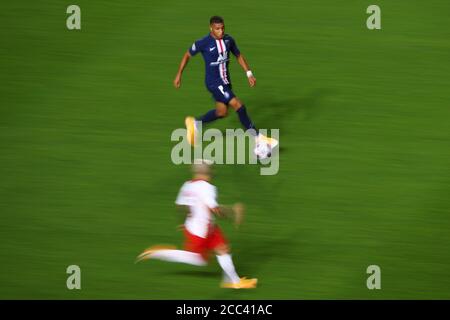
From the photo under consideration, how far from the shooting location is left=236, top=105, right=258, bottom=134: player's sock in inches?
593

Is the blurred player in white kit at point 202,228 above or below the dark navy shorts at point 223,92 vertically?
below

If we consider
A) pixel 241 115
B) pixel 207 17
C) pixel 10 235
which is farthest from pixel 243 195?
pixel 207 17

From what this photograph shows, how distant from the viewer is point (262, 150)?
1520 cm

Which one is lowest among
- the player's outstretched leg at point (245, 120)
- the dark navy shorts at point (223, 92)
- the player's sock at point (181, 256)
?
the player's sock at point (181, 256)

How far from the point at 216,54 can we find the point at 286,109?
82.3 inches

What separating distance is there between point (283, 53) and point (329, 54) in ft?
2.66

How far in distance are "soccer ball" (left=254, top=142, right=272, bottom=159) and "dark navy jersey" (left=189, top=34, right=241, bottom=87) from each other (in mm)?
1042

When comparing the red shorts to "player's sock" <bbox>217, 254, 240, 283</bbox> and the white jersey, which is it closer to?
the white jersey

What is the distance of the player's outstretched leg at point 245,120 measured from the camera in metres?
15.0

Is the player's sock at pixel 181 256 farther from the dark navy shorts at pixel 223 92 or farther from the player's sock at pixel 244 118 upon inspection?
the dark navy shorts at pixel 223 92
